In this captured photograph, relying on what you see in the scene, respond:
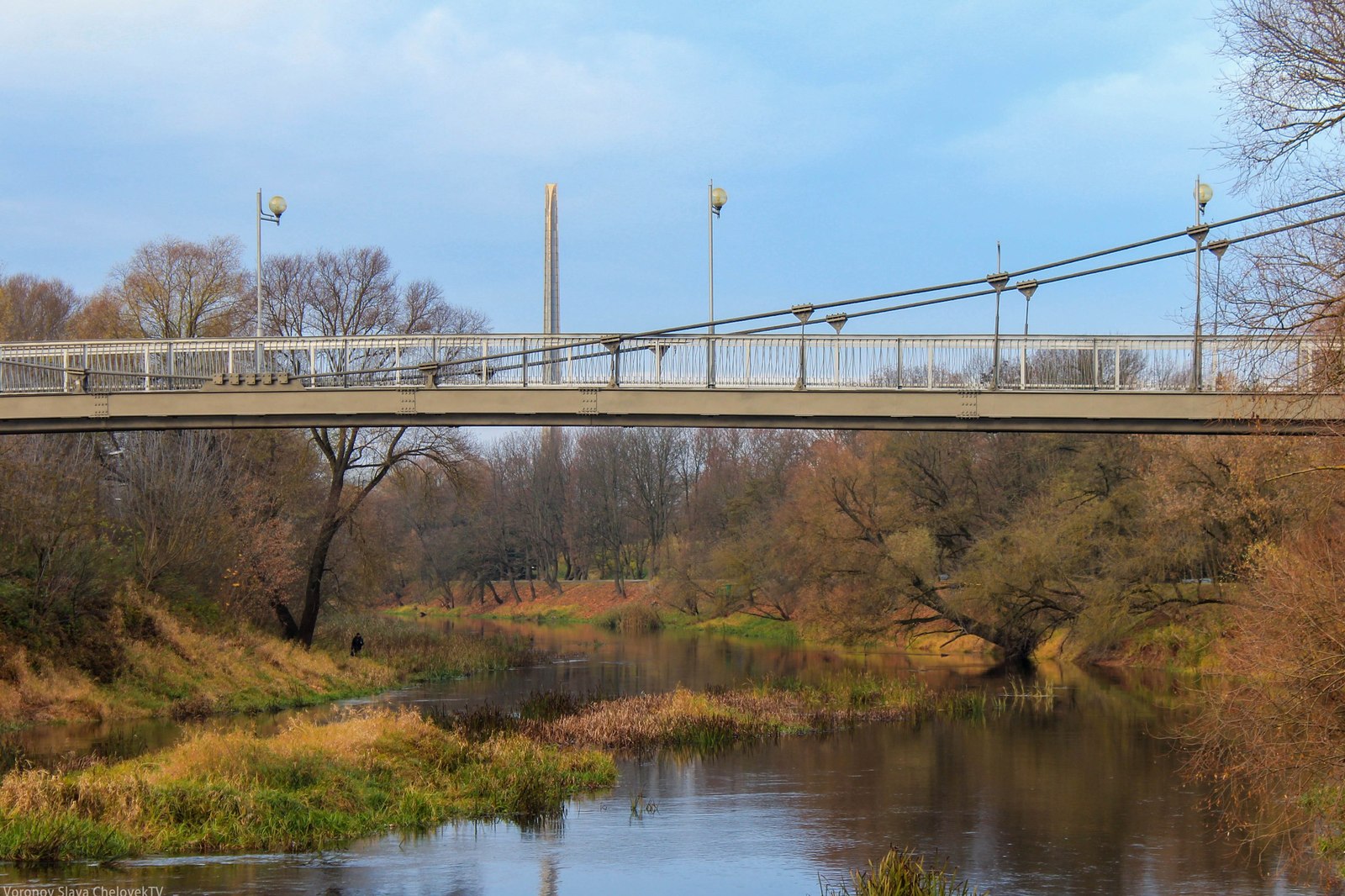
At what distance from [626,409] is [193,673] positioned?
50.4 ft

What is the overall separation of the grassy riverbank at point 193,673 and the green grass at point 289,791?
8624mm

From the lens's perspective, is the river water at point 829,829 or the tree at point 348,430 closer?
the river water at point 829,829

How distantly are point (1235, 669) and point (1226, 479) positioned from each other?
75.6 ft

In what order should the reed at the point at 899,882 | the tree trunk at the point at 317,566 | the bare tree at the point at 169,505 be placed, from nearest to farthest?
the reed at the point at 899,882 → the bare tree at the point at 169,505 → the tree trunk at the point at 317,566

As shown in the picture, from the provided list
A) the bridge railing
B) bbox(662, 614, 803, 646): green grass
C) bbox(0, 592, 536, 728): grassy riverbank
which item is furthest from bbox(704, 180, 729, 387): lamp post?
bbox(662, 614, 803, 646): green grass

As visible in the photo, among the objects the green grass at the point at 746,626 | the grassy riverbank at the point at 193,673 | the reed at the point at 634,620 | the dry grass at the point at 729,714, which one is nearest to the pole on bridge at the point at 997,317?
the dry grass at the point at 729,714

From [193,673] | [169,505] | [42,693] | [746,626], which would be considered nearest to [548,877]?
[42,693]

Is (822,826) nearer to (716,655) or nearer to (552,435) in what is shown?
(716,655)

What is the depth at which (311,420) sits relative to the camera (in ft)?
84.8

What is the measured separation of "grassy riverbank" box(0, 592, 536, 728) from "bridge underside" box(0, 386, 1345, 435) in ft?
19.4

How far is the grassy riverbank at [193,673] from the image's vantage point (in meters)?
28.7

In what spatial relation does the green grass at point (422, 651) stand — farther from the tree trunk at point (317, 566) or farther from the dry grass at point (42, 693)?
the dry grass at point (42, 693)

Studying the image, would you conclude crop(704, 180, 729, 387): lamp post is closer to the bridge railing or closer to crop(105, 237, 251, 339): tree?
the bridge railing

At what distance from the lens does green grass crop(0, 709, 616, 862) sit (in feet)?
52.5
